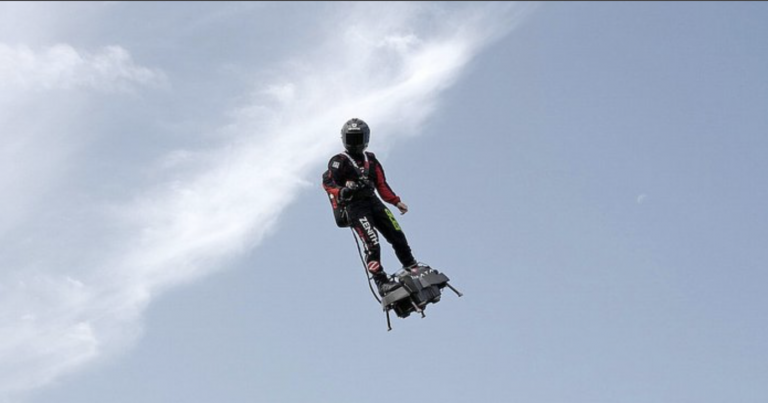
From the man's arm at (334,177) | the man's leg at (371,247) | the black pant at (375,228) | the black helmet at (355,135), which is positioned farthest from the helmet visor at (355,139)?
the man's leg at (371,247)

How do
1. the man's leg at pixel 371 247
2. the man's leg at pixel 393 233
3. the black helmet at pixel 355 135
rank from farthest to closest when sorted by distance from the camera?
the man's leg at pixel 393 233 < the man's leg at pixel 371 247 < the black helmet at pixel 355 135

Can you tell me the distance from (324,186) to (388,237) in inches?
62.2

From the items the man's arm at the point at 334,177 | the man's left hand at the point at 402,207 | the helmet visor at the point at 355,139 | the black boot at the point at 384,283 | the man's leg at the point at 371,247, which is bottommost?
the black boot at the point at 384,283

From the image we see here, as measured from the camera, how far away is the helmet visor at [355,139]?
584 inches

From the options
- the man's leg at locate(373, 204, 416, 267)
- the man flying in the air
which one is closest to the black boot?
the man flying in the air

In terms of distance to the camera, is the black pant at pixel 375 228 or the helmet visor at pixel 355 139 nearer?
the helmet visor at pixel 355 139

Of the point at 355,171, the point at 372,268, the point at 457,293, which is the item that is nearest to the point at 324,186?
the point at 355,171

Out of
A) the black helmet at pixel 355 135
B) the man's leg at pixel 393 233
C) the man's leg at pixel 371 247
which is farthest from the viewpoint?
the man's leg at pixel 393 233

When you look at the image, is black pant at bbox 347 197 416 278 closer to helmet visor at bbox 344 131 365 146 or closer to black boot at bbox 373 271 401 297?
black boot at bbox 373 271 401 297

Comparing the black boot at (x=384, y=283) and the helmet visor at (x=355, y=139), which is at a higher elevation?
the helmet visor at (x=355, y=139)

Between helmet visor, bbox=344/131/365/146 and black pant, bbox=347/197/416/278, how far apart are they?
1.15 meters

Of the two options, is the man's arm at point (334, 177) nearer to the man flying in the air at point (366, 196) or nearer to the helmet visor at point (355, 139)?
the man flying in the air at point (366, 196)

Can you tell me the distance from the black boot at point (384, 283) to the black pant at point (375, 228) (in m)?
0.06

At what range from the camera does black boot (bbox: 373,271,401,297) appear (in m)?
14.9
